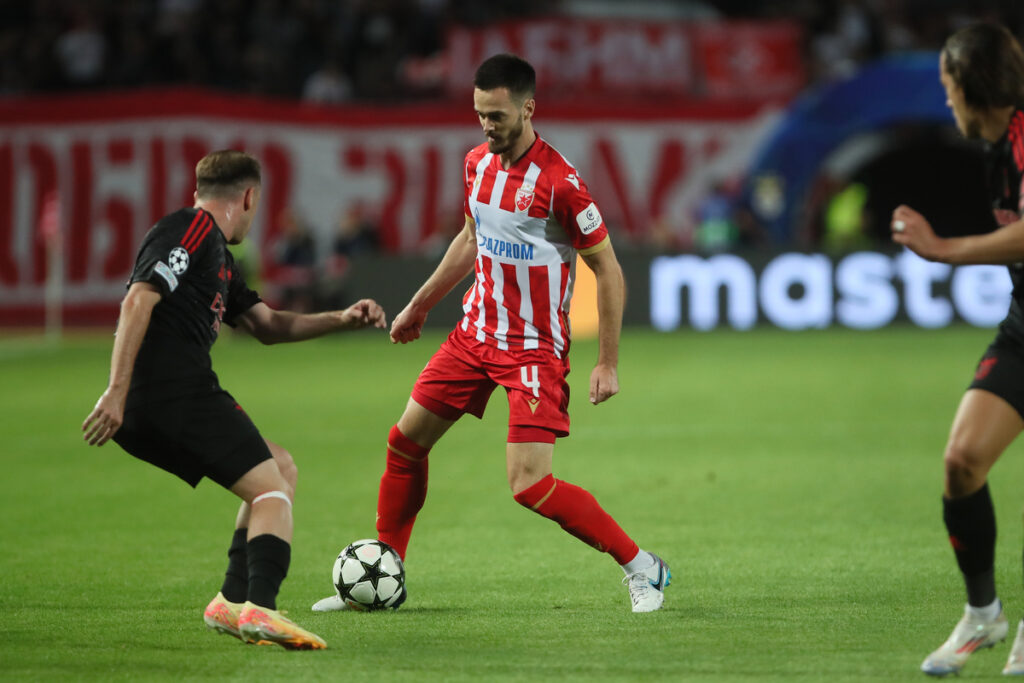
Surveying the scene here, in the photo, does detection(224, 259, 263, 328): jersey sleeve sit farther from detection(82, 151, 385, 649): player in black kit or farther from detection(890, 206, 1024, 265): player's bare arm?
detection(890, 206, 1024, 265): player's bare arm

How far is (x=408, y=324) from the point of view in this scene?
6043mm

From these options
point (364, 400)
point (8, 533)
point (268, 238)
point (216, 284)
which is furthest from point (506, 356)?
point (268, 238)

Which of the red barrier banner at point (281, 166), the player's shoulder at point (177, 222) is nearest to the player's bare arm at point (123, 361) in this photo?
the player's shoulder at point (177, 222)

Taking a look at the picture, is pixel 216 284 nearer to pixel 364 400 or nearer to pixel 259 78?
pixel 364 400

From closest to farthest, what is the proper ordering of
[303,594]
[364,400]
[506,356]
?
1. [506,356]
2. [303,594]
3. [364,400]

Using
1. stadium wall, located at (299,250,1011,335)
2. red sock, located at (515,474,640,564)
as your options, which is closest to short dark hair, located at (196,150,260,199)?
red sock, located at (515,474,640,564)

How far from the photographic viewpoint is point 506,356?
5676mm

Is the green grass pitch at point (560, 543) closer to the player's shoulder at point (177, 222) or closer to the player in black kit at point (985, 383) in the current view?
the player in black kit at point (985, 383)

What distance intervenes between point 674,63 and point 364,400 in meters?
12.2

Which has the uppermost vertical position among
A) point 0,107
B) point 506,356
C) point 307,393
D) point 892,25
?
point 892,25

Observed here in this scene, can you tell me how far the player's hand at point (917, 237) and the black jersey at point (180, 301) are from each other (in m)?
2.45

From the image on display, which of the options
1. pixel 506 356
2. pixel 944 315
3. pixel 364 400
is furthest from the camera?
pixel 944 315

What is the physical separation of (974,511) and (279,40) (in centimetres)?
2175

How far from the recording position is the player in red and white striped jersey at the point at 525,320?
18.1 feet
